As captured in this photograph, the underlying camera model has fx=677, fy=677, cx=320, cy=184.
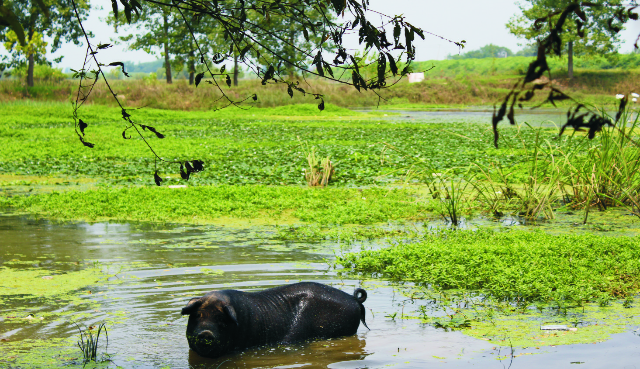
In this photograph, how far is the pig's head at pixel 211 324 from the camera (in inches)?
184

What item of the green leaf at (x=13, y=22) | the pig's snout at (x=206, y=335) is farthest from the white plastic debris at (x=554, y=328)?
the green leaf at (x=13, y=22)

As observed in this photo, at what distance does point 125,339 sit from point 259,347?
3.41 ft

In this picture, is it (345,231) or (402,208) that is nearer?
(345,231)

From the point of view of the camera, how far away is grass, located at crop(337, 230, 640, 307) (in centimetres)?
611

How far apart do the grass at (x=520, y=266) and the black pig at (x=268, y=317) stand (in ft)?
4.78

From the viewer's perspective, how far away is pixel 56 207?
10602 mm

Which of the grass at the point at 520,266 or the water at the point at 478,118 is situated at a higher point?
the water at the point at 478,118

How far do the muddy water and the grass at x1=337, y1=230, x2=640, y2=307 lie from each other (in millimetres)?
486

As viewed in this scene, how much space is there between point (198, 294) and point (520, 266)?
10.4ft

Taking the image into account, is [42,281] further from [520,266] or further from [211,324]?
[520,266]

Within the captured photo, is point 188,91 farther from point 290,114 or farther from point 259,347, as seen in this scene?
point 259,347

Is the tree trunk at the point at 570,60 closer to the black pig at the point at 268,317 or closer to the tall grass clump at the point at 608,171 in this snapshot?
the tall grass clump at the point at 608,171

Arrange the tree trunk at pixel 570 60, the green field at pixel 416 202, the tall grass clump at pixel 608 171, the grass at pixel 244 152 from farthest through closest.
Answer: the tree trunk at pixel 570 60 < the grass at pixel 244 152 < the tall grass clump at pixel 608 171 < the green field at pixel 416 202

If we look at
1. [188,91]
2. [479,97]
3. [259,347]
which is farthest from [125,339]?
[479,97]
